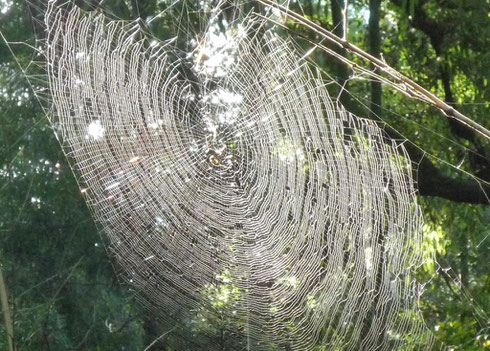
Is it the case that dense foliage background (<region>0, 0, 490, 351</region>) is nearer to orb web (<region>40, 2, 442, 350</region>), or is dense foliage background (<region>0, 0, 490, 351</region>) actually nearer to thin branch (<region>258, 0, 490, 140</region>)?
orb web (<region>40, 2, 442, 350</region>)

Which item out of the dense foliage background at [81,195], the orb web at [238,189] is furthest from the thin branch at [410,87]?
the dense foliage background at [81,195]

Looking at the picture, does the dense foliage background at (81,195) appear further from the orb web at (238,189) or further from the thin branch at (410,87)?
the thin branch at (410,87)

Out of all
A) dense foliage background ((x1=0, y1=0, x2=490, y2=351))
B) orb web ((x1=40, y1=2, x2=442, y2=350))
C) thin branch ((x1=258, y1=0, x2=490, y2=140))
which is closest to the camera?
thin branch ((x1=258, y1=0, x2=490, y2=140))

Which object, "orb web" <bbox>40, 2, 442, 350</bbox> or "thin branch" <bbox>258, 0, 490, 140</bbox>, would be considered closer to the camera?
"thin branch" <bbox>258, 0, 490, 140</bbox>

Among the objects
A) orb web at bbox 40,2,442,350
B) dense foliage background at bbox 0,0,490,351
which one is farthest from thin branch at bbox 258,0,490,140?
dense foliage background at bbox 0,0,490,351

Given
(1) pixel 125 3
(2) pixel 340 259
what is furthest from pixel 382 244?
(1) pixel 125 3

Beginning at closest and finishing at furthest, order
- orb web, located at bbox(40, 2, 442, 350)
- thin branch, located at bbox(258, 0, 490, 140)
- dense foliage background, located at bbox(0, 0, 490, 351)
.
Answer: thin branch, located at bbox(258, 0, 490, 140) < orb web, located at bbox(40, 2, 442, 350) < dense foliage background, located at bbox(0, 0, 490, 351)

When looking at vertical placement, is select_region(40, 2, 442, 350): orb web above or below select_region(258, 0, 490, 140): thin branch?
below

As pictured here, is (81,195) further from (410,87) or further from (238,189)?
(410,87)

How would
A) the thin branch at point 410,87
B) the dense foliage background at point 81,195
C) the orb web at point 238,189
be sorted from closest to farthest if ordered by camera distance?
1. the thin branch at point 410,87
2. the orb web at point 238,189
3. the dense foliage background at point 81,195
